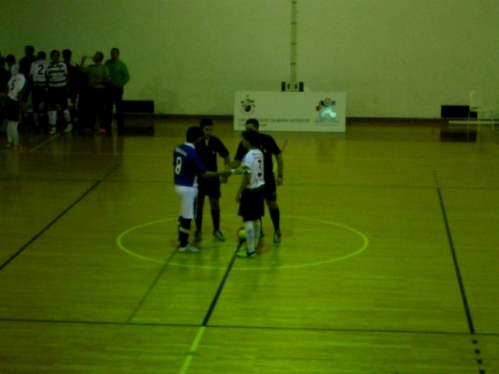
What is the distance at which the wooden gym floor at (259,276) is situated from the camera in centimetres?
881

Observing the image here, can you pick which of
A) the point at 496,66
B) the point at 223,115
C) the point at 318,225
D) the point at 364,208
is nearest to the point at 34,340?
the point at 318,225

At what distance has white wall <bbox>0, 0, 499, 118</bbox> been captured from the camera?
2592 centimetres

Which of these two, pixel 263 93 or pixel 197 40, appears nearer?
pixel 263 93

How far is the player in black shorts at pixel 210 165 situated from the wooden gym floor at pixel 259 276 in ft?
0.92

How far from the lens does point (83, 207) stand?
14961mm

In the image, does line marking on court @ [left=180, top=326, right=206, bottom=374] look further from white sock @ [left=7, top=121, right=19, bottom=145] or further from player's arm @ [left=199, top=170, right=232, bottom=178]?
white sock @ [left=7, top=121, right=19, bottom=145]

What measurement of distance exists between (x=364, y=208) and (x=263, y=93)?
9.61m

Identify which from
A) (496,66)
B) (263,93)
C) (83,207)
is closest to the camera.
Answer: (83,207)

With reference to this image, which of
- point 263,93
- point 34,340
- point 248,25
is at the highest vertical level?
point 248,25

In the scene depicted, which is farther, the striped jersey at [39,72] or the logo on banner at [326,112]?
the logo on banner at [326,112]

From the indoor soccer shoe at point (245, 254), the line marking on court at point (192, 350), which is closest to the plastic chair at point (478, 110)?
the indoor soccer shoe at point (245, 254)

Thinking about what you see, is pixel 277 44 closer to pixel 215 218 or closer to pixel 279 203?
pixel 279 203

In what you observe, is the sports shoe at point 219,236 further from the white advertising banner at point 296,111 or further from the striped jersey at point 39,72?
the striped jersey at point 39,72

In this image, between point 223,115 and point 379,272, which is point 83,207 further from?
point 223,115
